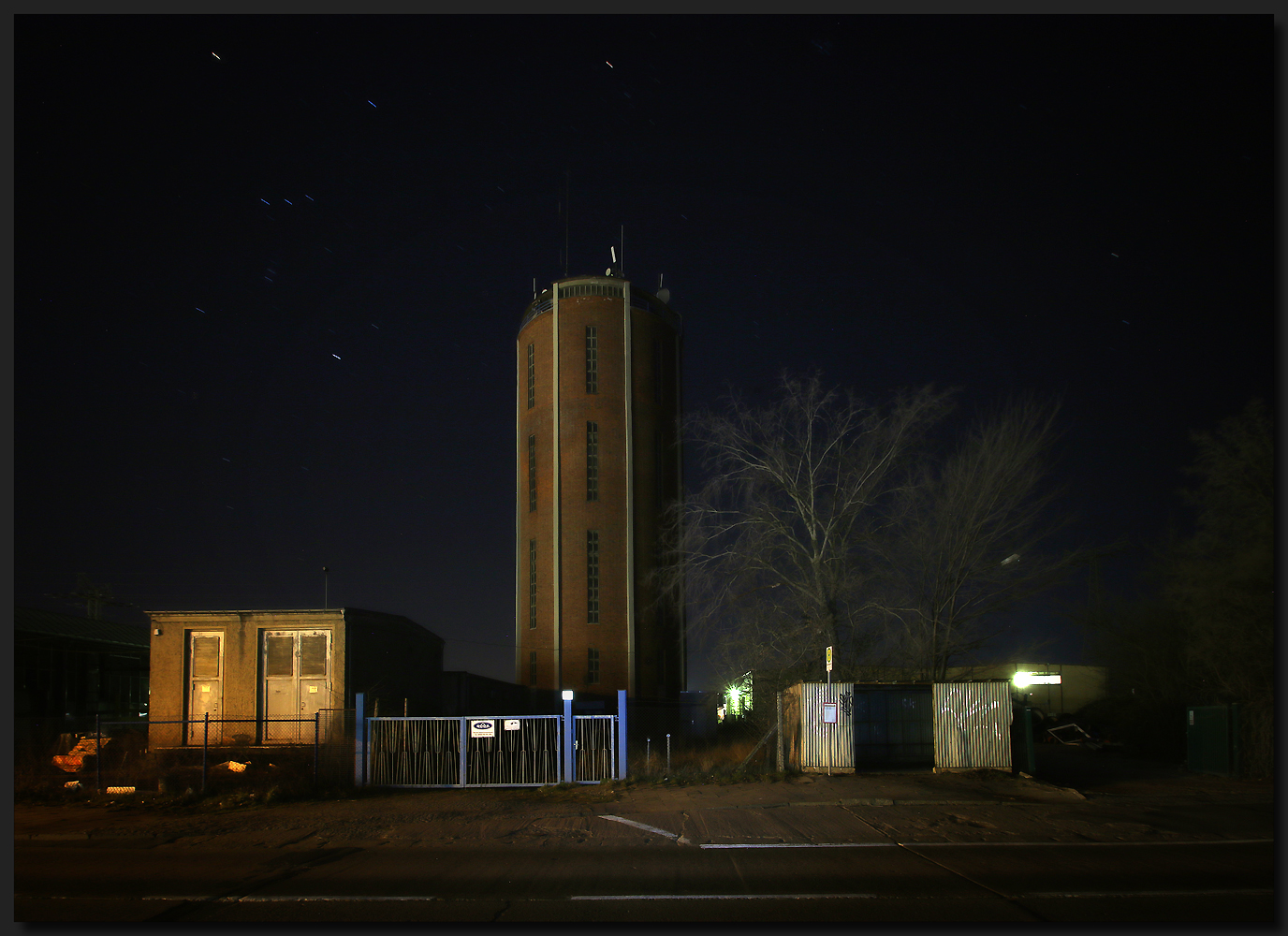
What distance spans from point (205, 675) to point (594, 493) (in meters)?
25.8

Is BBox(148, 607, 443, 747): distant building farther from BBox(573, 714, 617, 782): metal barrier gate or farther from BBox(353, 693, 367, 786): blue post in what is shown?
BBox(573, 714, 617, 782): metal barrier gate

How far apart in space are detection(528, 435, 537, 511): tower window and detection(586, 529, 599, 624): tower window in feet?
12.8

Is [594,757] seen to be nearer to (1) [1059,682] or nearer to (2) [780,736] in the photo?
(2) [780,736]

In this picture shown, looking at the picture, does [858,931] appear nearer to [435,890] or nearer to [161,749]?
[435,890]

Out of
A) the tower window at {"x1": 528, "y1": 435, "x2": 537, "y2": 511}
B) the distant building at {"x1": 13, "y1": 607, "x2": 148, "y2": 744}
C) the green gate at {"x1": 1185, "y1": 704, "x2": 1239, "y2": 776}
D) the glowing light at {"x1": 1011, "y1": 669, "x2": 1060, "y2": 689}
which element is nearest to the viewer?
the green gate at {"x1": 1185, "y1": 704, "x2": 1239, "y2": 776}

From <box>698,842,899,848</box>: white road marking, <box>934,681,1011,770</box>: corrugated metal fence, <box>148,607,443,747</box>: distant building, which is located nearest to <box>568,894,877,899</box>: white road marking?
<box>698,842,899,848</box>: white road marking

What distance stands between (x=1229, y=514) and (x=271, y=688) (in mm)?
24189

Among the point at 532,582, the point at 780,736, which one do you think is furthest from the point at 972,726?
the point at 532,582

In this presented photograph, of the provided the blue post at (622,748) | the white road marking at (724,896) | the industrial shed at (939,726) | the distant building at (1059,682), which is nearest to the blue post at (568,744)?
the blue post at (622,748)

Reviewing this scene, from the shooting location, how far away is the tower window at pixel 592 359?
159 feet

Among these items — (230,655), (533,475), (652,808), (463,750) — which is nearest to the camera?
(652,808)

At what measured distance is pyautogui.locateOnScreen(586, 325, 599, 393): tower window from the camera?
48.3 meters

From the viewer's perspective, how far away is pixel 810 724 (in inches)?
776

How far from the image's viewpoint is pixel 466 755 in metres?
19.5
